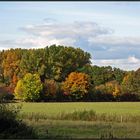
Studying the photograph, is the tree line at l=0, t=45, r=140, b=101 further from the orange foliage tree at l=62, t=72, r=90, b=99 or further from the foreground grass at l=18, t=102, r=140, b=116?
the foreground grass at l=18, t=102, r=140, b=116

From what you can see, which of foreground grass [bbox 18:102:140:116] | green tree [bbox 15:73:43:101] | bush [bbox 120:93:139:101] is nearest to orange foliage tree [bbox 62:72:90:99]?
green tree [bbox 15:73:43:101]

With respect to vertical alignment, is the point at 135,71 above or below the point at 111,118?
above

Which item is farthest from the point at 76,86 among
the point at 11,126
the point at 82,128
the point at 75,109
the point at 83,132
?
the point at 11,126

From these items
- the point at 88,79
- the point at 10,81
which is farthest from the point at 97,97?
the point at 10,81

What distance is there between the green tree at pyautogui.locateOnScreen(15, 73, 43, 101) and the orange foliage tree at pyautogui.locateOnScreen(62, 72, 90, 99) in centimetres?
1058

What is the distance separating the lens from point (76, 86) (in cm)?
12606

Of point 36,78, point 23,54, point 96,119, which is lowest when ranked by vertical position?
point 96,119

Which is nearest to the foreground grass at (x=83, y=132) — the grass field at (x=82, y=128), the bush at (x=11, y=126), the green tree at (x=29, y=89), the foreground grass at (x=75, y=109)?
the grass field at (x=82, y=128)

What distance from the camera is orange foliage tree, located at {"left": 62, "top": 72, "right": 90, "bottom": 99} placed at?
125312 mm

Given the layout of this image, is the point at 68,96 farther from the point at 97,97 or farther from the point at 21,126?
the point at 21,126

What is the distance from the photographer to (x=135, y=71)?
140 meters

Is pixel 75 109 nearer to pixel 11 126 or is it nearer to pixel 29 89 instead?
pixel 11 126

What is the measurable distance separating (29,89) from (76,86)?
16.6 meters

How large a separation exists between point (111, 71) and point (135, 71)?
31.3 feet
